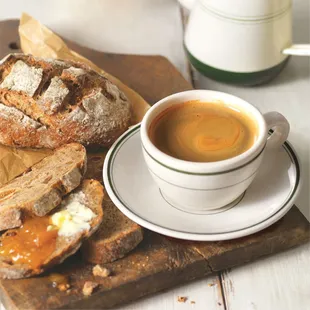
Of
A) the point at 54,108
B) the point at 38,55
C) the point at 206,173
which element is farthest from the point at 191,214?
the point at 38,55

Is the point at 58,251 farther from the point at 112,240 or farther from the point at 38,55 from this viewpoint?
the point at 38,55

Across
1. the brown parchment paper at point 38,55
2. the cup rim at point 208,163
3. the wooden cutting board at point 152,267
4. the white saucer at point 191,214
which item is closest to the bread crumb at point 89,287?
the wooden cutting board at point 152,267

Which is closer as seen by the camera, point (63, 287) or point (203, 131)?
point (63, 287)

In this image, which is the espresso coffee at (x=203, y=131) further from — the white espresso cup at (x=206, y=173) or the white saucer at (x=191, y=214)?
the white saucer at (x=191, y=214)

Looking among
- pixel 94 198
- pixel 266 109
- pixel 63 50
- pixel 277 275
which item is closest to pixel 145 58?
pixel 63 50

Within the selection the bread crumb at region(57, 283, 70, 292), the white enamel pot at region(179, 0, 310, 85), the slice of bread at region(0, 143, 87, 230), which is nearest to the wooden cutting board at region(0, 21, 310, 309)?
the bread crumb at region(57, 283, 70, 292)

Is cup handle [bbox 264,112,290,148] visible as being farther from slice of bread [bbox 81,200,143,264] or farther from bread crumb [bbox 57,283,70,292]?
bread crumb [bbox 57,283,70,292]
